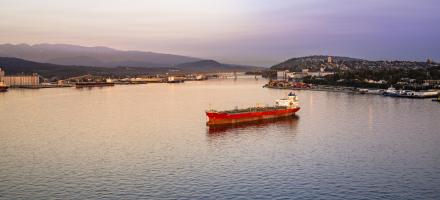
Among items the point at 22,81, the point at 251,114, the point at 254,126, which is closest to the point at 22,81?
the point at 22,81

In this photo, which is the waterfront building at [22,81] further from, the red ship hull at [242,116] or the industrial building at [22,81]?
the red ship hull at [242,116]

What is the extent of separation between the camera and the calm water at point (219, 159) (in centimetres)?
791

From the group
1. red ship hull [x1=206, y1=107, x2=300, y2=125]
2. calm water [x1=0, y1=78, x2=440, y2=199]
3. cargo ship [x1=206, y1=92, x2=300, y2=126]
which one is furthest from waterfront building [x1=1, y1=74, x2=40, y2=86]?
red ship hull [x1=206, y1=107, x2=300, y2=125]

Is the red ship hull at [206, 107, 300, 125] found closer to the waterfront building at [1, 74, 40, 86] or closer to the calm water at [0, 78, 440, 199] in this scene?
the calm water at [0, 78, 440, 199]

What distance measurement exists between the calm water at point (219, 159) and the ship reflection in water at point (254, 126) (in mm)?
63

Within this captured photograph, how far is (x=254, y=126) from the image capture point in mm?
15391

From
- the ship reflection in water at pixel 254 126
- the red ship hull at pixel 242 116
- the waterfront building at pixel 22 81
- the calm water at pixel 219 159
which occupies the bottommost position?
the calm water at pixel 219 159

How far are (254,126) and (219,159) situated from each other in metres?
5.31

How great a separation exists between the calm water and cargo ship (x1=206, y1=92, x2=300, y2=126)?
0.58 m

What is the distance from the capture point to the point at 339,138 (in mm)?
12711

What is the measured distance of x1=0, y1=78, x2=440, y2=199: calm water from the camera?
26.0ft

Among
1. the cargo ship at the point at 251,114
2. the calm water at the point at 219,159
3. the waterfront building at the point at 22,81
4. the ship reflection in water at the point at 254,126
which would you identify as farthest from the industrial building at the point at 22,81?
the ship reflection in water at the point at 254,126

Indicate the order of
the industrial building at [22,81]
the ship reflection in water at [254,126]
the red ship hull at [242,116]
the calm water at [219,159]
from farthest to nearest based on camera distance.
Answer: the industrial building at [22,81], the red ship hull at [242,116], the ship reflection in water at [254,126], the calm water at [219,159]

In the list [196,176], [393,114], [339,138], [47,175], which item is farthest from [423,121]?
[47,175]
